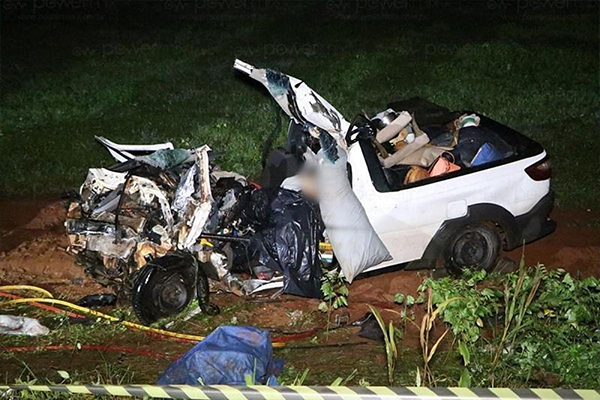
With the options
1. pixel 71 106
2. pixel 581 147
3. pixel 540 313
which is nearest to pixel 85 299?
pixel 540 313

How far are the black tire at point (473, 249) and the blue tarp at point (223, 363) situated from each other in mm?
2768

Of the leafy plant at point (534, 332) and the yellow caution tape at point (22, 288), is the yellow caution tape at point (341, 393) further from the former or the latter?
the yellow caution tape at point (22, 288)

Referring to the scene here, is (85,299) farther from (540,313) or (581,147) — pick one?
(581,147)

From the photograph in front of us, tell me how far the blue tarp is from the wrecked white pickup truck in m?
1.43

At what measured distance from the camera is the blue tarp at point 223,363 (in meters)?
5.43

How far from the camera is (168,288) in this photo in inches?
279

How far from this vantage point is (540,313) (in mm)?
5734

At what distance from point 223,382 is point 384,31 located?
1342cm

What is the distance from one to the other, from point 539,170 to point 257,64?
28.3 feet

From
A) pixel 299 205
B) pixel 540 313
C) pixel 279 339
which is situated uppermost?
pixel 299 205

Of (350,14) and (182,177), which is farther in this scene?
(350,14)

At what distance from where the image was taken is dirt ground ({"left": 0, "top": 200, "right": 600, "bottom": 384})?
6449 mm

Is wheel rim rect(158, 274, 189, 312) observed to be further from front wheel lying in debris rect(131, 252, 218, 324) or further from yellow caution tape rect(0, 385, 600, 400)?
yellow caution tape rect(0, 385, 600, 400)

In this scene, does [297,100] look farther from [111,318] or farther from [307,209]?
[111,318]
